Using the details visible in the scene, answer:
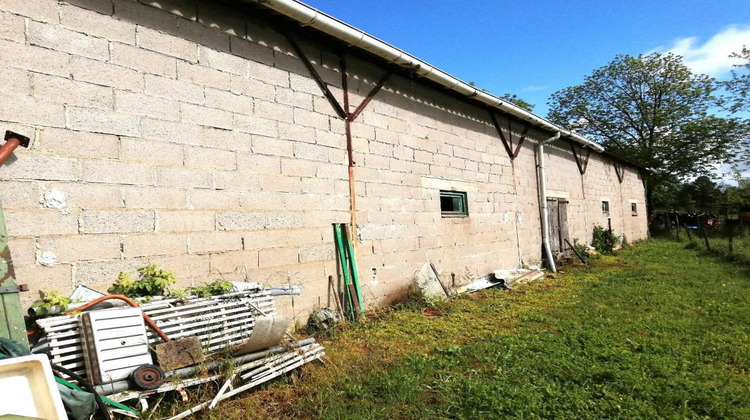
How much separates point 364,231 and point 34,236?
3.51 meters

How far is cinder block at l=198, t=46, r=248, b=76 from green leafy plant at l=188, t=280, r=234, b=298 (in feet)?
7.10

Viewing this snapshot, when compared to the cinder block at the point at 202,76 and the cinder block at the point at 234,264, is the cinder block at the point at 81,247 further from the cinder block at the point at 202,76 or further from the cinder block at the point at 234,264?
the cinder block at the point at 202,76

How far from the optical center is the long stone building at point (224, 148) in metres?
3.14

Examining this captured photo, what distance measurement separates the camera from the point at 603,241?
13.6m

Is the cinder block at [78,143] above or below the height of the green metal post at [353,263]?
above

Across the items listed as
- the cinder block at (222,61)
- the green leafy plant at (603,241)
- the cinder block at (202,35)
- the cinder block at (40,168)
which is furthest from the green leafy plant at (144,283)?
the green leafy plant at (603,241)

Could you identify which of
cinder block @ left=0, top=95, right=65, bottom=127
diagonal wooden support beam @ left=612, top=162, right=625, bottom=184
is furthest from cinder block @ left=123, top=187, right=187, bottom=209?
diagonal wooden support beam @ left=612, top=162, right=625, bottom=184

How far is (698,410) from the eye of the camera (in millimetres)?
2895

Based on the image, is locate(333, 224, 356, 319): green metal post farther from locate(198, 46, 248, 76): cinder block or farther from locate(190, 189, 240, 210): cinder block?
locate(198, 46, 248, 76): cinder block

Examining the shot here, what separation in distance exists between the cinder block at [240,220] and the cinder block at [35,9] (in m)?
2.02

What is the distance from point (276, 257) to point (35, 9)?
2.89 meters

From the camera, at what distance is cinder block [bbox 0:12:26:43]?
9.84 feet

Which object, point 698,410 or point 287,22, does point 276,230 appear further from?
point 698,410

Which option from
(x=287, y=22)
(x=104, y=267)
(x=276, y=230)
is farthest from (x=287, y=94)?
(x=104, y=267)
